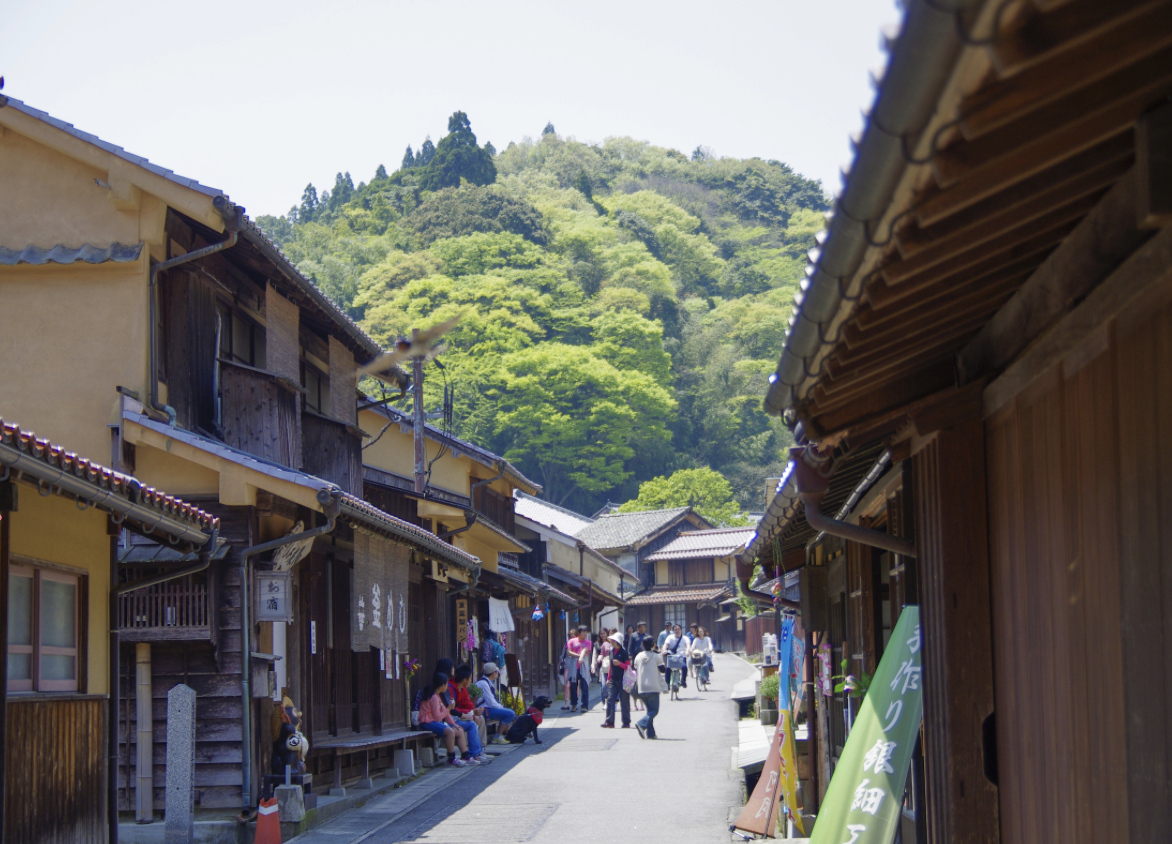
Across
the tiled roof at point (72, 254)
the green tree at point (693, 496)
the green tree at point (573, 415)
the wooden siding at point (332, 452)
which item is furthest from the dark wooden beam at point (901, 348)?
the green tree at point (693, 496)

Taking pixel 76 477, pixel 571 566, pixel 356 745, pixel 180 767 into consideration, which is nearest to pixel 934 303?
pixel 76 477

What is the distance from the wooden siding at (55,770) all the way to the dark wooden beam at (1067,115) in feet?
25.5

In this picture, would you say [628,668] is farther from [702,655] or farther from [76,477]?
[76,477]

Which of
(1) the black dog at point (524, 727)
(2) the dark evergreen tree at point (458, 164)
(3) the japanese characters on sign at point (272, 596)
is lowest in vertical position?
(1) the black dog at point (524, 727)

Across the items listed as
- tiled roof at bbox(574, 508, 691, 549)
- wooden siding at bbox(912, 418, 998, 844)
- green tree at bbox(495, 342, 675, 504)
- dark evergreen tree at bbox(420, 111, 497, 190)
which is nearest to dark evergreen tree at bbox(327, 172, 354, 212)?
Answer: dark evergreen tree at bbox(420, 111, 497, 190)

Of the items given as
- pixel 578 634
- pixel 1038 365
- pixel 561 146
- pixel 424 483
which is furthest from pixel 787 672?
pixel 561 146

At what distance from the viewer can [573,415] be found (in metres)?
66.9

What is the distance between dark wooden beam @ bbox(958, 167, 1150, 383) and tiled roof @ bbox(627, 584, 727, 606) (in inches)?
2255

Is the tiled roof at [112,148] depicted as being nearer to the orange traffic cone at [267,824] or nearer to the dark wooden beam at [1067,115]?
the orange traffic cone at [267,824]

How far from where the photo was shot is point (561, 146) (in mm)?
124938

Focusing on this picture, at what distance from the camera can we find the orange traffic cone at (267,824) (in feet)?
38.2

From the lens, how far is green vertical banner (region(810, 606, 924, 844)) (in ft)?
16.4

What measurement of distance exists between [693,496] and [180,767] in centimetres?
5677

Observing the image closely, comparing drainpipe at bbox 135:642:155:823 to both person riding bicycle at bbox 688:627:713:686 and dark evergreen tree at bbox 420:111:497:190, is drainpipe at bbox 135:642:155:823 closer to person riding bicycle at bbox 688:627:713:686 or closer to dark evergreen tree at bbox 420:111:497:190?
person riding bicycle at bbox 688:627:713:686
